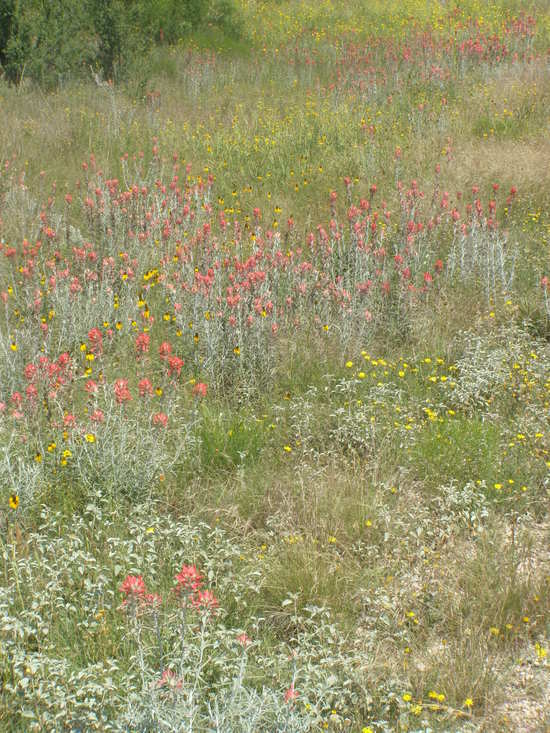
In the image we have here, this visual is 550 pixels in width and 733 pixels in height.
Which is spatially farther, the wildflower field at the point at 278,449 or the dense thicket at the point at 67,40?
the dense thicket at the point at 67,40

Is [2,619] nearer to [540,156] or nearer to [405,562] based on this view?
[405,562]

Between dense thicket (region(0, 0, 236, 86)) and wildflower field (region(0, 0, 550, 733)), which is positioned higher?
dense thicket (region(0, 0, 236, 86))

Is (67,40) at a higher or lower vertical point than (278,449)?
higher

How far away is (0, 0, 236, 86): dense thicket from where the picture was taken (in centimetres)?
1138

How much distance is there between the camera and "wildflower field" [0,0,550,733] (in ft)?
8.21

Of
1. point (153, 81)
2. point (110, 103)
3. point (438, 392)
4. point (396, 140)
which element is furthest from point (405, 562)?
point (153, 81)

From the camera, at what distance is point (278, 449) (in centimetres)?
385

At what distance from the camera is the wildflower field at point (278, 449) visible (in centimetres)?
250

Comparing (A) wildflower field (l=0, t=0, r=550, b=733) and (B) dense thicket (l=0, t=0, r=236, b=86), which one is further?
(B) dense thicket (l=0, t=0, r=236, b=86)

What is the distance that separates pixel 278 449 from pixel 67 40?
10513 mm

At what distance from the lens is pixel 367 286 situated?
4.79m

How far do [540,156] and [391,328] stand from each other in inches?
150

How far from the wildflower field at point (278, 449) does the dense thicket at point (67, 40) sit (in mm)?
3723

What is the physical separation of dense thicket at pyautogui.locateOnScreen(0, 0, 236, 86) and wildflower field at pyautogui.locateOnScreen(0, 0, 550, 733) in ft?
12.2
